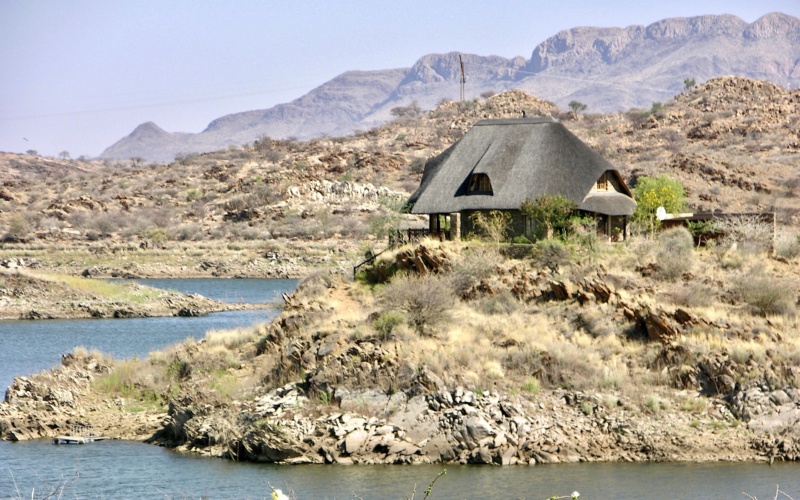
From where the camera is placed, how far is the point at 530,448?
25.9m

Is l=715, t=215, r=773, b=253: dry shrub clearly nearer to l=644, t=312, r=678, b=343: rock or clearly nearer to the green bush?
l=644, t=312, r=678, b=343: rock

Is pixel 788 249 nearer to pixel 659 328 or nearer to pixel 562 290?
pixel 562 290

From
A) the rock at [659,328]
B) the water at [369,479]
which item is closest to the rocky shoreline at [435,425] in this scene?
the water at [369,479]

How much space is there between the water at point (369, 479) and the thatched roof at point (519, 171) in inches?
596

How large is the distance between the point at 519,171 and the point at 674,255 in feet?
23.5

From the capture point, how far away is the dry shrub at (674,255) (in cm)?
3478

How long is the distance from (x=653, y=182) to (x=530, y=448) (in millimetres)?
26484

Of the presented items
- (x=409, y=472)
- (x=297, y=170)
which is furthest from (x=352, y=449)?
(x=297, y=170)

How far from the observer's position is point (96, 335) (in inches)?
1928

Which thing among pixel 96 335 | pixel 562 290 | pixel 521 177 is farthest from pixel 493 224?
pixel 96 335

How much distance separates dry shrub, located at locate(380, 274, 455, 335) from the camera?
103 ft

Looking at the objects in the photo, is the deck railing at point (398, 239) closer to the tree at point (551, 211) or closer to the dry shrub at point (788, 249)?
the tree at point (551, 211)

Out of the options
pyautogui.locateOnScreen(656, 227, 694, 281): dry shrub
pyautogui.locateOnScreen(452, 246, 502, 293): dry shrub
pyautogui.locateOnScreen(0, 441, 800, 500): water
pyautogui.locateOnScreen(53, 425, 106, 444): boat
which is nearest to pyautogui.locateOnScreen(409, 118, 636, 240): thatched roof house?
pyautogui.locateOnScreen(656, 227, 694, 281): dry shrub

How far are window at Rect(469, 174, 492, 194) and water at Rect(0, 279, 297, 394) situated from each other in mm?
8847
